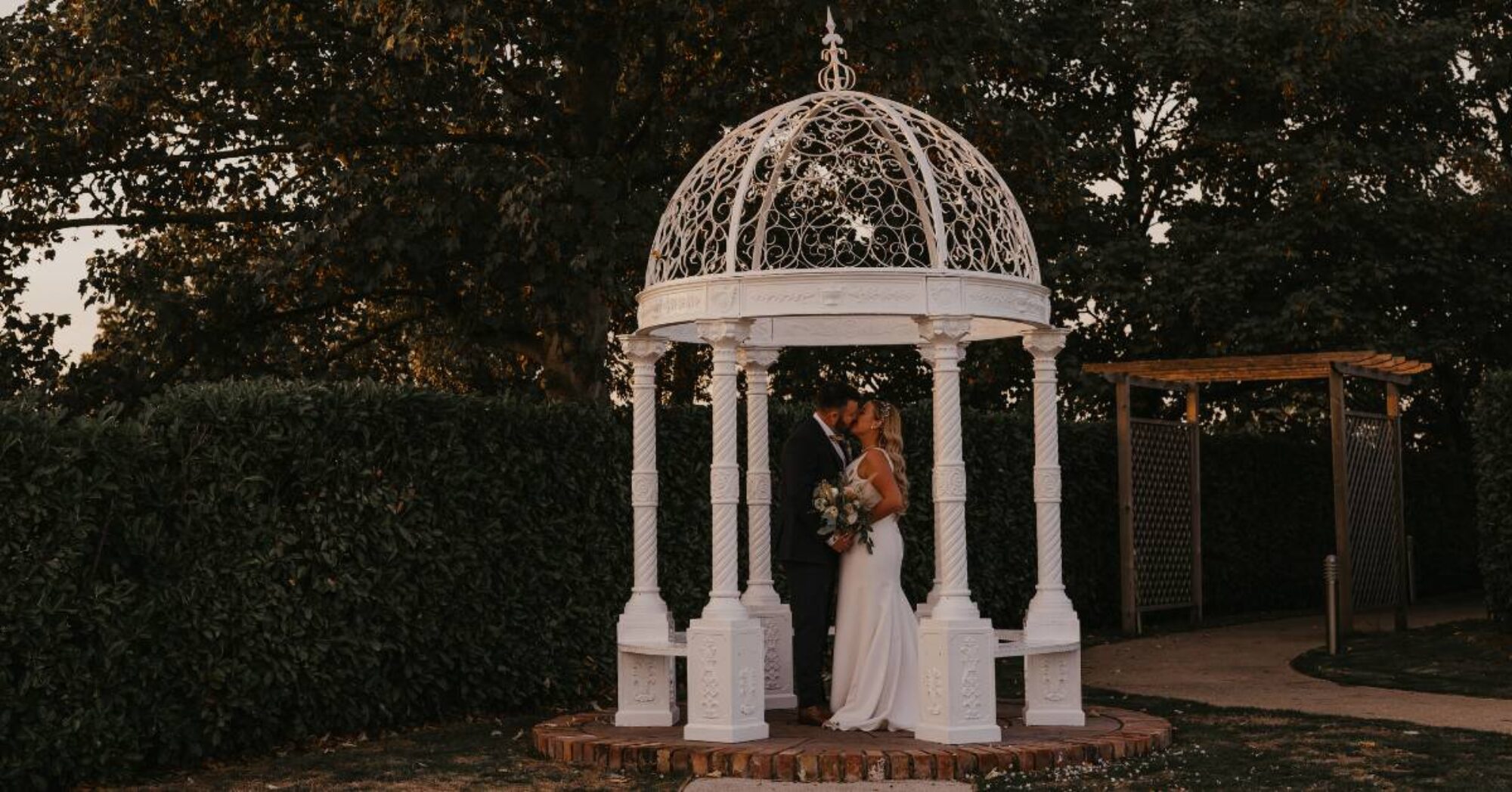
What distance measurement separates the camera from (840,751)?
8.74 meters

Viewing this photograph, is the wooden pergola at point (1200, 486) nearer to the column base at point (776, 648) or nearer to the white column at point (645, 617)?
the column base at point (776, 648)

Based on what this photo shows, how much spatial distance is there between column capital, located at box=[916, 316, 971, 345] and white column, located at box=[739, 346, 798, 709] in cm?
216

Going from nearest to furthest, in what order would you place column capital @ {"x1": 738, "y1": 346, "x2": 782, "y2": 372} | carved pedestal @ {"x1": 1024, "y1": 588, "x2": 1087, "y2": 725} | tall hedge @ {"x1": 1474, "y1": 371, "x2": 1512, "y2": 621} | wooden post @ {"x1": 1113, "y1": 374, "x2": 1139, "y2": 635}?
carved pedestal @ {"x1": 1024, "y1": 588, "x2": 1087, "y2": 725} → column capital @ {"x1": 738, "y1": 346, "x2": 782, "y2": 372} → tall hedge @ {"x1": 1474, "y1": 371, "x2": 1512, "y2": 621} → wooden post @ {"x1": 1113, "y1": 374, "x2": 1139, "y2": 635}

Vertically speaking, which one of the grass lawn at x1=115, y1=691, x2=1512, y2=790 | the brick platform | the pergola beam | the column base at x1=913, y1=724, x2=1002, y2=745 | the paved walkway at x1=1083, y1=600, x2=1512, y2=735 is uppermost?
the pergola beam

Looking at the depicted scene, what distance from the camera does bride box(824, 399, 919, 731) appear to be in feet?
31.8

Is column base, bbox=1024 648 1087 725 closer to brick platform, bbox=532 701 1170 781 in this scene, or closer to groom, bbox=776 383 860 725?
brick platform, bbox=532 701 1170 781

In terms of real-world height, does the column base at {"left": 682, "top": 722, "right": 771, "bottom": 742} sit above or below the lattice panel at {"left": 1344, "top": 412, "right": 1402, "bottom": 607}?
below

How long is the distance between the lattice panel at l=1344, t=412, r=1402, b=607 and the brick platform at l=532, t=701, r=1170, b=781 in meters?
9.63

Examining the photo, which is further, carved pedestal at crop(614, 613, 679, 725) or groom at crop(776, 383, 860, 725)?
carved pedestal at crop(614, 613, 679, 725)

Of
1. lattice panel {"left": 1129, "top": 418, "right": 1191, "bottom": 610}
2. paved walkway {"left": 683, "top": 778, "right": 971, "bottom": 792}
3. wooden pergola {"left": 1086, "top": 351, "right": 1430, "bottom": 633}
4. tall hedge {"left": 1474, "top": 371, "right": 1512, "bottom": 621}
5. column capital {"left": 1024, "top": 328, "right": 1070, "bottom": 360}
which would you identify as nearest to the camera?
paved walkway {"left": 683, "top": 778, "right": 971, "bottom": 792}

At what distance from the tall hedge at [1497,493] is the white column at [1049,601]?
824 cm

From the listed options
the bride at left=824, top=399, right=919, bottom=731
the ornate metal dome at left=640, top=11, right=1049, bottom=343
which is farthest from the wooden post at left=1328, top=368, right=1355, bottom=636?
the bride at left=824, top=399, right=919, bottom=731

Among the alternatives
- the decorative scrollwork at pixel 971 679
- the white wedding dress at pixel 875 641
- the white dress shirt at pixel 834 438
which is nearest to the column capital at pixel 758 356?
the white dress shirt at pixel 834 438

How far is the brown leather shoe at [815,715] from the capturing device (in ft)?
32.8
